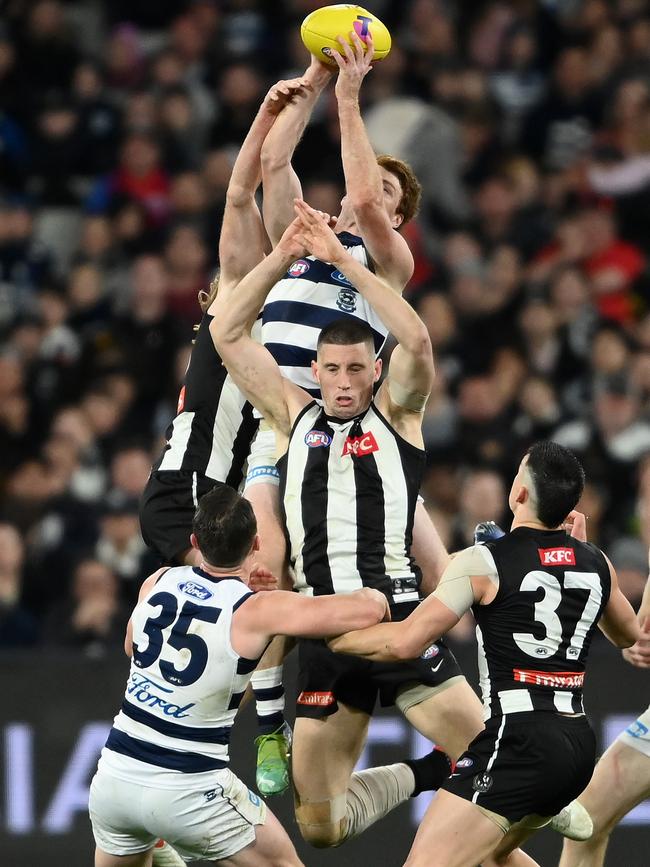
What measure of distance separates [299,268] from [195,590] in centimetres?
155

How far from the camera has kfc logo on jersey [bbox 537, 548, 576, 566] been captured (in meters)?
5.91

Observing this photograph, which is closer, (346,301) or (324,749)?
(324,749)

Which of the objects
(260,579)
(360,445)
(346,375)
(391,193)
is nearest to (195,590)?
(260,579)

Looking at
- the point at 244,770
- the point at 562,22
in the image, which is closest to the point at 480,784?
the point at 244,770

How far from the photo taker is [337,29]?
6.54 meters

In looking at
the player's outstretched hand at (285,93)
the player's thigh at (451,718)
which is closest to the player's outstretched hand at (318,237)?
the player's outstretched hand at (285,93)

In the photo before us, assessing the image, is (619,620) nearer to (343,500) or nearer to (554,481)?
(554,481)

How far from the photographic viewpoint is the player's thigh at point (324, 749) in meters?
6.50

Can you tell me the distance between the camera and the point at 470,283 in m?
11.1

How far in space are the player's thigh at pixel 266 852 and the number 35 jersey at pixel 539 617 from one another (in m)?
0.88

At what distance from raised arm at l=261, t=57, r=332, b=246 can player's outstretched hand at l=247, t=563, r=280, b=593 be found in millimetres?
1512

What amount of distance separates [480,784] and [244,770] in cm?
281

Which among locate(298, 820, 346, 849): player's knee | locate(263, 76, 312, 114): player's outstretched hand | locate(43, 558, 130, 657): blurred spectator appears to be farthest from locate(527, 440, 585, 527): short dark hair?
locate(43, 558, 130, 657): blurred spectator

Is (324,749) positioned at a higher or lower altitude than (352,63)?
lower
